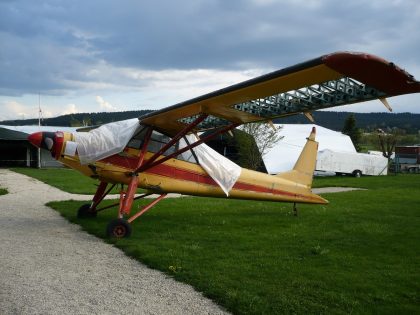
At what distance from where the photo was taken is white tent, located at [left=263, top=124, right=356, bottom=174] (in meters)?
37.7

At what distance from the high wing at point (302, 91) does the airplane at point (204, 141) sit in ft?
0.05

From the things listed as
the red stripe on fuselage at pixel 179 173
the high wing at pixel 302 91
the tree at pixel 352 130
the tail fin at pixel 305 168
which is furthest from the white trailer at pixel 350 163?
the tree at pixel 352 130

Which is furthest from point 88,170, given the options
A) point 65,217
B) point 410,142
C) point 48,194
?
point 410,142

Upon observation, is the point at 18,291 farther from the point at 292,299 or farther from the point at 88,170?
the point at 88,170

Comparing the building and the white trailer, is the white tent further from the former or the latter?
the building

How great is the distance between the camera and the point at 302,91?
27.5 feet

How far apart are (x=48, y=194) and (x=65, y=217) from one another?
7764 millimetres

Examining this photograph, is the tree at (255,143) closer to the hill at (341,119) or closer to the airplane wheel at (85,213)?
the airplane wheel at (85,213)

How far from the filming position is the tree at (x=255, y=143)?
124ft

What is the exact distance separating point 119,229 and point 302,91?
4984mm

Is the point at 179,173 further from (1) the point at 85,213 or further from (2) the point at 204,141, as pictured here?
(1) the point at 85,213

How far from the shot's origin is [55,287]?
6.18 metres

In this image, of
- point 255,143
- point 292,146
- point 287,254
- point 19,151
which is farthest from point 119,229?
point 19,151

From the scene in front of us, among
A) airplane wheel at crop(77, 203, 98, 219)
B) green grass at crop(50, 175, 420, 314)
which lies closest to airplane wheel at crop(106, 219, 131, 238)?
green grass at crop(50, 175, 420, 314)
